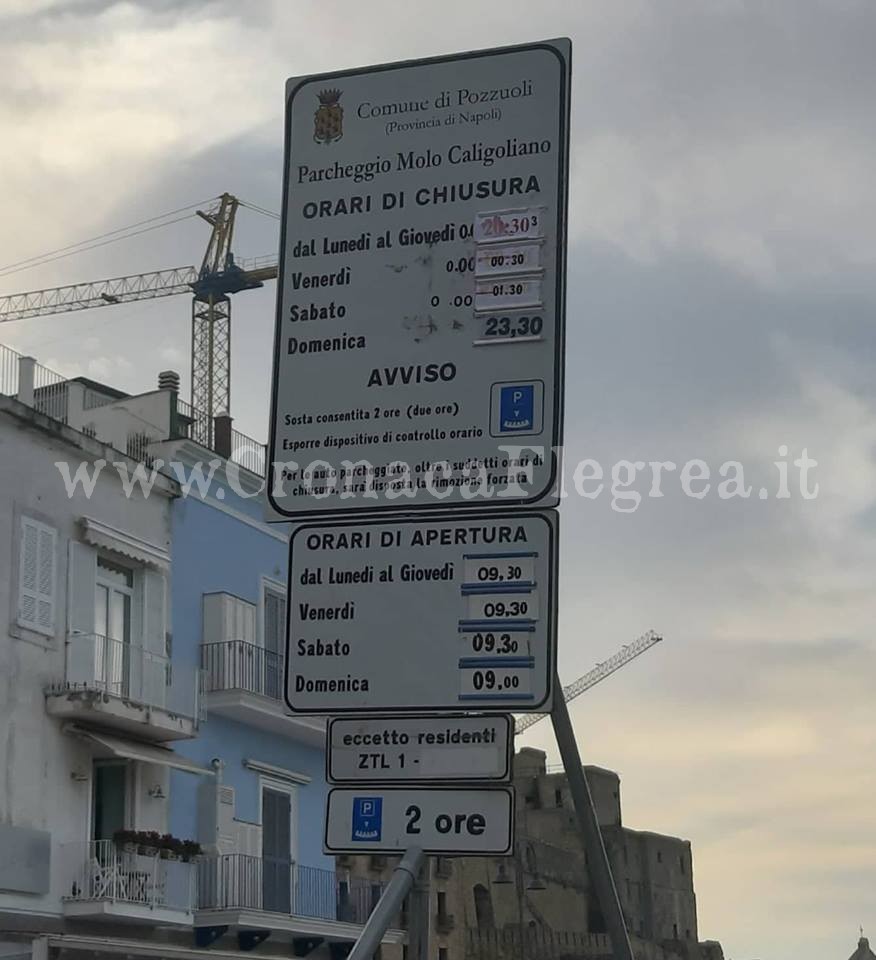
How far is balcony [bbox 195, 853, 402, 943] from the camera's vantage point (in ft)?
86.2

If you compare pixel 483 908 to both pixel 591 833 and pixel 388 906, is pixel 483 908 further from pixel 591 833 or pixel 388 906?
pixel 388 906

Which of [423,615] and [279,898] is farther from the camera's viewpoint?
[279,898]

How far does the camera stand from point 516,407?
5.09 meters

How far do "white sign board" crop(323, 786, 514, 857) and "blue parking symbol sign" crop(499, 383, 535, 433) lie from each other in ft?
3.22

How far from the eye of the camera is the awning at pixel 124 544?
25.2 metres

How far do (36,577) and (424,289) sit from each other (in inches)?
772

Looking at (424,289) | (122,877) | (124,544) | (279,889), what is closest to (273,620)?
(279,889)

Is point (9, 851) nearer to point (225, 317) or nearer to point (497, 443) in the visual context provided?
point (497, 443)

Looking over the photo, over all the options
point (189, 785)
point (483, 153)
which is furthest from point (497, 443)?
point (189, 785)

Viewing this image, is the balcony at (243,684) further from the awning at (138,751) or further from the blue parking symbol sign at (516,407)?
the blue parking symbol sign at (516,407)

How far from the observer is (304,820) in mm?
29891

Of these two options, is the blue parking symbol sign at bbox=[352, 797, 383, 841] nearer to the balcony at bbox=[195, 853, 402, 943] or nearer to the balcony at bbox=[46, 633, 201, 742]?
the balcony at bbox=[46, 633, 201, 742]

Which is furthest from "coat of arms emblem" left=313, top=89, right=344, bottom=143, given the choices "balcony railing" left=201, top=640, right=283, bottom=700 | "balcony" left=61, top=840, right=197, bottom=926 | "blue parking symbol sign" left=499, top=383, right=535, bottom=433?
"balcony railing" left=201, top=640, right=283, bottom=700

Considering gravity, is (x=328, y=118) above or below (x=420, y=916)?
above
